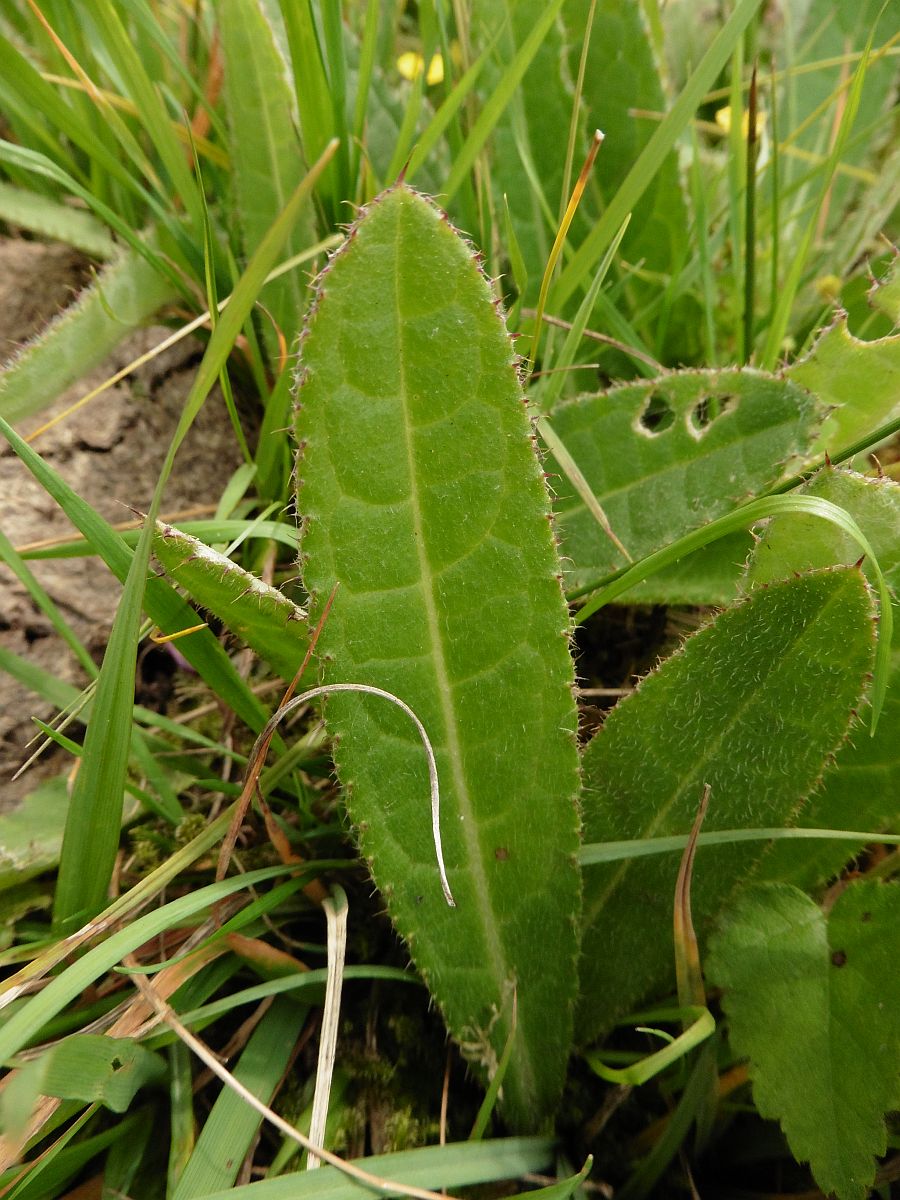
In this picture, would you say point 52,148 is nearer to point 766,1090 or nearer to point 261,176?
point 261,176

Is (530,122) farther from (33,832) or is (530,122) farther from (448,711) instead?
(33,832)

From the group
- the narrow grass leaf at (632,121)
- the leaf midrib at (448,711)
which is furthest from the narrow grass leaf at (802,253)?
the leaf midrib at (448,711)

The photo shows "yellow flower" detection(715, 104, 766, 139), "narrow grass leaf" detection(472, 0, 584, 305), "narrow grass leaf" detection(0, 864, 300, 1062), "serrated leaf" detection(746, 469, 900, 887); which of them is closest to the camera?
"narrow grass leaf" detection(0, 864, 300, 1062)

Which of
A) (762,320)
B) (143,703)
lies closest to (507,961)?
(143,703)

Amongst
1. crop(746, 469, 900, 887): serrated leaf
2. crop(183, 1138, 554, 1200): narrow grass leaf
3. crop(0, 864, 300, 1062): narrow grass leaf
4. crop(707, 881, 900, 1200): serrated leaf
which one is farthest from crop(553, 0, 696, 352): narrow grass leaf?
crop(183, 1138, 554, 1200): narrow grass leaf

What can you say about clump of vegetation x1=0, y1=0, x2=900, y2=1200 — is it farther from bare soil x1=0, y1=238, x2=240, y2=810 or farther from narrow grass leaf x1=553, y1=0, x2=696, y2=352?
narrow grass leaf x1=553, y1=0, x2=696, y2=352

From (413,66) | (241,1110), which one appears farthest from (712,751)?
(413,66)
